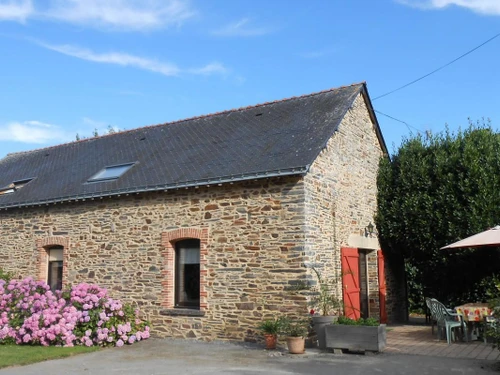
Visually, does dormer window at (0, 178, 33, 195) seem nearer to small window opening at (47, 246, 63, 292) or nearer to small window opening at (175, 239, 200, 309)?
small window opening at (47, 246, 63, 292)

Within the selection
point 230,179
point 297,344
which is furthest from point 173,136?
point 297,344

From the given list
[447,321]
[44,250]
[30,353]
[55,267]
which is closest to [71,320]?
[30,353]

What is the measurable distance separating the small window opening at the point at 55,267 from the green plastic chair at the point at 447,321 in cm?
907

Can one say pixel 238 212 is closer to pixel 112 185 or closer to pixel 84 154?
pixel 112 185

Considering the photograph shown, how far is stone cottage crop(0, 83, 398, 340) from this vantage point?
31.9ft

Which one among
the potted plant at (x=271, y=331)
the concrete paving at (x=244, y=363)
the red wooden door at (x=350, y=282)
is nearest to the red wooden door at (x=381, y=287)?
the red wooden door at (x=350, y=282)

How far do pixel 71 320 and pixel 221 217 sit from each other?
3.78 metres

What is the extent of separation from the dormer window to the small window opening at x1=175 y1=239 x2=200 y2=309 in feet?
21.6

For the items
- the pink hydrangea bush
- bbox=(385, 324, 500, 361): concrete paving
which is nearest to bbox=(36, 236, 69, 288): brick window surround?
the pink hydrangea bush

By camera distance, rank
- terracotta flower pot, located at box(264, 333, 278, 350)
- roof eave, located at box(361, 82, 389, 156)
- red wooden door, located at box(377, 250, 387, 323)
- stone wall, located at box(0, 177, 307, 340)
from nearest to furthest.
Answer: terracotta flower pot, located at box(264, 333, 278, 350) → stone wall, located at box(0, 177, 307, 340) → red wooden door, located at box(377, 250, 387, 323) → roof eave, located at box(361, 82, 389, 156)

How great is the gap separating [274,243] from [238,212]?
103 cm

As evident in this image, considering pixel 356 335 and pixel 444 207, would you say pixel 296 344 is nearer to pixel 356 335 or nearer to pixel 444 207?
pixel 356 335

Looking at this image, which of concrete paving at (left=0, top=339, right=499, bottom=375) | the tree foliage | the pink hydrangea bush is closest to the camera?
concrete paving at (left=0, top=339, right=499, bottom=375)

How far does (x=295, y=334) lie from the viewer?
881 centimetres
